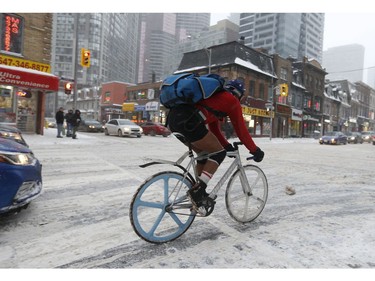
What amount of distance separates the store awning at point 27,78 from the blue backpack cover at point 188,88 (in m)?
16.5

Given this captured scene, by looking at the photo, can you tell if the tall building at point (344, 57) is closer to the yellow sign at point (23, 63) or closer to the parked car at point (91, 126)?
the parked car at point (91, 126)

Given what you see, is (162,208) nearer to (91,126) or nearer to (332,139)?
(332,139)

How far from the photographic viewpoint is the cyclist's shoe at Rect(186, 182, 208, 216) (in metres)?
3.14

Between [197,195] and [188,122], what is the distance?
2.56 ft

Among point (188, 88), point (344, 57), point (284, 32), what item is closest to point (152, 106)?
point (188, 88)

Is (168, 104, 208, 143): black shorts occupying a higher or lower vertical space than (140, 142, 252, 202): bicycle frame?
higher

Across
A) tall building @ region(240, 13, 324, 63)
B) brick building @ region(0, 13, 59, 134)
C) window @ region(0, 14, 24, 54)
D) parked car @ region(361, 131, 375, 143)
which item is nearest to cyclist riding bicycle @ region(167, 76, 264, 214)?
brick building @ region(0, 13, 59, 134)

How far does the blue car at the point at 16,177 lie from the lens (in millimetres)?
3172

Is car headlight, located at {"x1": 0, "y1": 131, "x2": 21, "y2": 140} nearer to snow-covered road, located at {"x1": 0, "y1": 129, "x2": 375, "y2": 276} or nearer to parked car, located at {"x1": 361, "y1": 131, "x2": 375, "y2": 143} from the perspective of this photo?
snow-covered road, located at {"x1": 0, "y1": 129, "x2": 375, "y2": 276}

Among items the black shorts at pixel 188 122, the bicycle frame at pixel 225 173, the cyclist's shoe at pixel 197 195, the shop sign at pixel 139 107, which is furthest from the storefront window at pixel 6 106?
the shop sign at pixel 139 107

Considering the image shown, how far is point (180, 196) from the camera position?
3.15 meters

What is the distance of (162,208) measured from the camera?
10.2 ft

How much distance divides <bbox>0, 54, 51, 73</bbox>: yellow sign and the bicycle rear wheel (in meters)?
17.4

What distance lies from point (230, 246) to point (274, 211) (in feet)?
5.03
